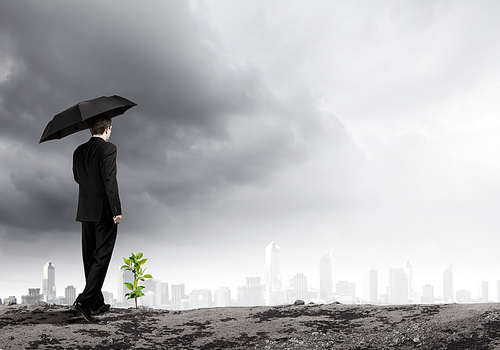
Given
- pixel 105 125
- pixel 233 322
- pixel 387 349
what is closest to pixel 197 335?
pixel 233 322

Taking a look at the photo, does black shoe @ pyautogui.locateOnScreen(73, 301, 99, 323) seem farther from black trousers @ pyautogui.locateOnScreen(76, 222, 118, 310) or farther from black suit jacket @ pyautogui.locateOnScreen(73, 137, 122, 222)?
black suit jacket @ pyautogui.locateOnScreen(73, 137, 122, 222)

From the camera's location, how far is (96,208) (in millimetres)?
7277

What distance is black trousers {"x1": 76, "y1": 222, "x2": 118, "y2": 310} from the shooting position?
7.34 metres

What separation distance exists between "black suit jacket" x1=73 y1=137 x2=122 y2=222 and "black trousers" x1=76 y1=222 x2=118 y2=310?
215 mm

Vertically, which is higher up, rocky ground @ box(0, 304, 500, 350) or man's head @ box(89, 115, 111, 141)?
man's head @ box(89, 115, 111, 141)

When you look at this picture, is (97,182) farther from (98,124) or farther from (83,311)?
(83,311)

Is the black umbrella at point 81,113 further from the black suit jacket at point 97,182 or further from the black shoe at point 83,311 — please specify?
the black shoe at point 83,311

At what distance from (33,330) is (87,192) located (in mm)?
2394

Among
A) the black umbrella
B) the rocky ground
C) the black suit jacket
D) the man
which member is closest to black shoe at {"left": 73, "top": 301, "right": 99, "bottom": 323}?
the man

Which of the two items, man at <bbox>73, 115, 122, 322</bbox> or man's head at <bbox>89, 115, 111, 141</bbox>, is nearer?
man at <bbox>73, 115, 122, 322</bbox>

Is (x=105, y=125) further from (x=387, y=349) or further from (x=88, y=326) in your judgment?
(x=387, y=349)

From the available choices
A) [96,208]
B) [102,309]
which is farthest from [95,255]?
[102,309]

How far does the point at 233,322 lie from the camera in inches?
287

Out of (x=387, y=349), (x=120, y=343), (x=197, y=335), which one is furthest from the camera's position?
(x=197, y=335)
